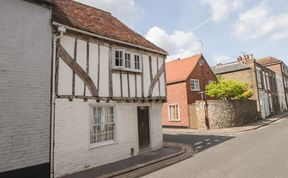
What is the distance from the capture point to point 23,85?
6730mm

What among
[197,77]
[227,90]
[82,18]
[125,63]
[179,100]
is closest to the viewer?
[82,18]

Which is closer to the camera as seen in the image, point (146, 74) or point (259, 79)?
point (146, 74)

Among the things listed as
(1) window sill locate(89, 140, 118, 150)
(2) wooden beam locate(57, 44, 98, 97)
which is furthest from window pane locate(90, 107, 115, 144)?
(2) wooden beam locate(57, 44, 98, 97)

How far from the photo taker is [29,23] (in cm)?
710

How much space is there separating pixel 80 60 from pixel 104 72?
1.21m

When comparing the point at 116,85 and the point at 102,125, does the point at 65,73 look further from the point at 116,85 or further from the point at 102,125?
the point at 102,125

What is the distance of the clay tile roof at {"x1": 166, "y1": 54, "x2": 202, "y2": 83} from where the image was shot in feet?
74.1

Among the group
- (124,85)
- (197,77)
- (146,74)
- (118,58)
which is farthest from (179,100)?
(118,58)

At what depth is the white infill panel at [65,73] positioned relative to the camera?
7.71 m

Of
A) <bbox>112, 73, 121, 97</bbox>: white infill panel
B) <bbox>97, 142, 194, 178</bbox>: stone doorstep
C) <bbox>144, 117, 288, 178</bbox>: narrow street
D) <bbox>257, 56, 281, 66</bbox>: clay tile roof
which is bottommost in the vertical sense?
<bbox>97, 142, 194, 178</bbox>: stone doorstep

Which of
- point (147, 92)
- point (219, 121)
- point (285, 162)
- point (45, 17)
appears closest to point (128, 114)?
point (147, 92)

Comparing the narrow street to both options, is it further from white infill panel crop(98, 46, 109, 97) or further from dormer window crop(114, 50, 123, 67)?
dormer window crop(114, 50, 123, 67)

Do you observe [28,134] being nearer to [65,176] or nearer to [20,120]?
[20,120]

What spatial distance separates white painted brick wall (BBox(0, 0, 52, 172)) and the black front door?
186 inches
